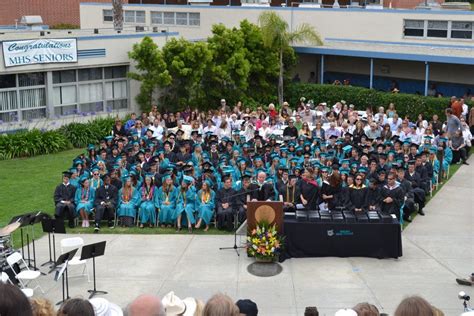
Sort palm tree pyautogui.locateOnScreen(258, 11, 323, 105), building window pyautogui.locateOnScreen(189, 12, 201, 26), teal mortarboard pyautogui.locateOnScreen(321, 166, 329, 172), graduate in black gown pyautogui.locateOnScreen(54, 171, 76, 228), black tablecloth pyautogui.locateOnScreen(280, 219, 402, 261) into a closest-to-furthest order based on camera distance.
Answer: black tablecloth pyautogui.locateOnScreen(280, 219, 402, 261) < graduate in black gown pyautogui.locateOnScreen(54, 171, 76, 228) < teal mortarboard pyautogui.locateOnScreen(321, 166, 329, 172) < palm tree pyautogui.locateOnScreen(258, 11, 323, 105) < building window pyautogui.locateOnScreen(189, 12, 201, 26)

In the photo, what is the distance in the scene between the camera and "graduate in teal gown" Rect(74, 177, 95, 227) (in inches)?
711

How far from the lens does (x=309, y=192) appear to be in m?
17.6

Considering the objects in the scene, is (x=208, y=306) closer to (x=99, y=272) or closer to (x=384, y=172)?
(x=99, y=272)

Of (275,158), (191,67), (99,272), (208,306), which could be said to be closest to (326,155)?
(275,158)

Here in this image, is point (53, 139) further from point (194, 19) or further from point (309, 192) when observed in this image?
point (194, 19)

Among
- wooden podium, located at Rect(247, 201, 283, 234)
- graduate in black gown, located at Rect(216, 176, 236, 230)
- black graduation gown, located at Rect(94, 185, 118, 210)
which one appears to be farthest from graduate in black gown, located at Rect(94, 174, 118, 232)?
wooden podium, located at Rect(247, 201, 283, 234)

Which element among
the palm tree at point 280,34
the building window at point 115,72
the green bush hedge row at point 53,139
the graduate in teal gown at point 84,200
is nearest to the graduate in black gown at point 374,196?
the graduate in teal gown at point 84,200

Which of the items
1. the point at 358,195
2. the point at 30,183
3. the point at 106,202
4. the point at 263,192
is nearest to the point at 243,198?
the point at 263,192

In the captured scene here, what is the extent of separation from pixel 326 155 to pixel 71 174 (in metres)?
7.02

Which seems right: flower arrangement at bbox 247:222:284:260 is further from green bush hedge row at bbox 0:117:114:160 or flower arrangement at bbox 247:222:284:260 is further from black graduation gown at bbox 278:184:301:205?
green bush hedge row at bbox 0:117:114:160

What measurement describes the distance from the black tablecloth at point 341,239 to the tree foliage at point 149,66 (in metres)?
15.5

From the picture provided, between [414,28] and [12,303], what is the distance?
2942 cm

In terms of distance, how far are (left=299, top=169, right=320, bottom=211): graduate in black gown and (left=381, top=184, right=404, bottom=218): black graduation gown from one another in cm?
160

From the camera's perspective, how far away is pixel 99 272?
14578 mm
